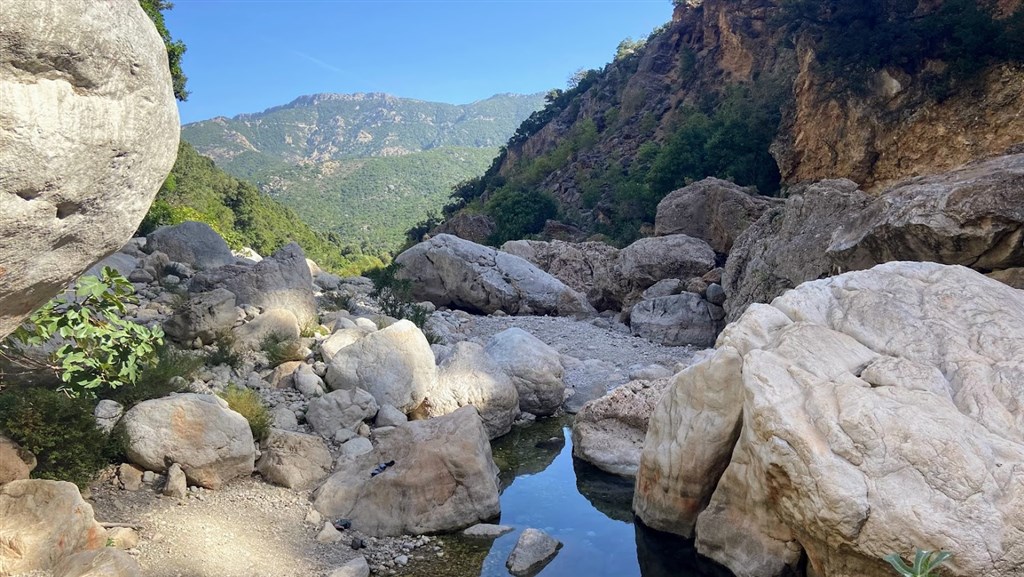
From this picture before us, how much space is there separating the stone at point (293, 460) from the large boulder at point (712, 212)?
12.5 metres

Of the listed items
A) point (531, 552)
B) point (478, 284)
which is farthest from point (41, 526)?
point (478, 284)

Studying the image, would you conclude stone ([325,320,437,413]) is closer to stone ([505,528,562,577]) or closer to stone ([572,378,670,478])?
stone ([572,378,670,478])

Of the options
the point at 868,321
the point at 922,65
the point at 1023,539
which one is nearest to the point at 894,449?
the point at 1023,539

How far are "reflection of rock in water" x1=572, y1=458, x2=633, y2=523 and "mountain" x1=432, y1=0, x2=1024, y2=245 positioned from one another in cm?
1200

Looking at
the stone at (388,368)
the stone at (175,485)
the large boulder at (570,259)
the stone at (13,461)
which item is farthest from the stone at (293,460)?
the large boulder at (570,259)

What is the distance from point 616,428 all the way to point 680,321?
6686 millimetres

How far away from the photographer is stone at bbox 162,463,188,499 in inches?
262

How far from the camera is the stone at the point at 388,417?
8992 mm

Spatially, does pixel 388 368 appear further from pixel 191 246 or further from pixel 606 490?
pixel 191 246

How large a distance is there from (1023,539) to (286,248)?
1062cm

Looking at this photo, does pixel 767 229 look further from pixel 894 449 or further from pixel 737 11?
pixel 737 11

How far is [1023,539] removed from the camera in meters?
4.52

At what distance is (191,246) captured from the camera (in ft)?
47.9

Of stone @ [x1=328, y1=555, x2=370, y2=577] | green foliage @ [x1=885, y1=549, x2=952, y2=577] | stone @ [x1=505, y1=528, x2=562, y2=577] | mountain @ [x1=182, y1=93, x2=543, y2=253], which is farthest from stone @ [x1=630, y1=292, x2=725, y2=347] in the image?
mountain @ [x1=182, y1=93, x2=543, y2=253]
